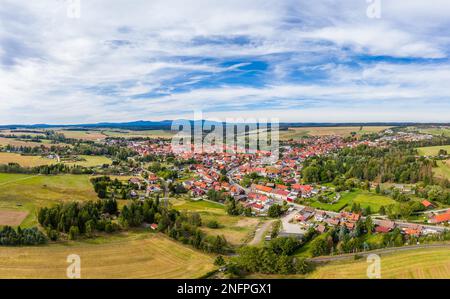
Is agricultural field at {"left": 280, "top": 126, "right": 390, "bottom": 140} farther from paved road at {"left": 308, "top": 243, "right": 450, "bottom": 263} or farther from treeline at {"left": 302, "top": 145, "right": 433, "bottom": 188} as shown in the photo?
paved road at {"left": 308, "top": 243, "right": 450, "bottom": 263}

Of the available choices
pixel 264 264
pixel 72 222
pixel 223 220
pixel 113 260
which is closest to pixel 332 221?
pixel 223 220

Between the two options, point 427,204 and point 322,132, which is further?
point 322,132

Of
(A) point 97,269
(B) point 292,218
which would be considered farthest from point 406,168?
(A) point 97,269

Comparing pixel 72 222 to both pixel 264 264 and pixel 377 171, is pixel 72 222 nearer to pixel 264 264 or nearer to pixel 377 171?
pixel 264 264

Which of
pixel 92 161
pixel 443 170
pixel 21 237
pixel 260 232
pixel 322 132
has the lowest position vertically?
pixel 260 232

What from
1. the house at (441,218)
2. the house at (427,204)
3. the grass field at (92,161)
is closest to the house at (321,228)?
the house at (441,218)

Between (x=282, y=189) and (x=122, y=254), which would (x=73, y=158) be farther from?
(x=122, y=254)

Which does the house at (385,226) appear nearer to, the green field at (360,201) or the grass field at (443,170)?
the green field at (360,201)

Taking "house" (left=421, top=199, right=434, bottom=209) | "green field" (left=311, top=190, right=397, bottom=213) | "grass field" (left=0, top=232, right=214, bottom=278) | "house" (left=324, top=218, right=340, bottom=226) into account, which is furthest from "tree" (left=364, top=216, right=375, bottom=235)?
"grass field" (left=0, top=232, right=214, bottom=278)
